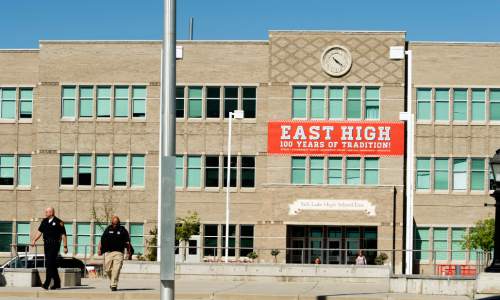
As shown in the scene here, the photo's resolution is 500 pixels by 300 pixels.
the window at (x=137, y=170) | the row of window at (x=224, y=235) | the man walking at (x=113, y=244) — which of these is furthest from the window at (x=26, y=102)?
the man walking at (x=113, y=244)

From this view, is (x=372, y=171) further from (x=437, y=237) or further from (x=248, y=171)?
(x=248, y=171)

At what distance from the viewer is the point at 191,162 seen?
60625mm

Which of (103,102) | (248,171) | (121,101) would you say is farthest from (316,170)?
(103,102)

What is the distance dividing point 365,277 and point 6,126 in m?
30.9

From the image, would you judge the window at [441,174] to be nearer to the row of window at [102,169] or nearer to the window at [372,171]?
the window at [372,171]

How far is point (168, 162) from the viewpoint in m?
14.4

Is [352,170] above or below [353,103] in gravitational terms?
below

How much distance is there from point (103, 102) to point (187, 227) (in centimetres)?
849

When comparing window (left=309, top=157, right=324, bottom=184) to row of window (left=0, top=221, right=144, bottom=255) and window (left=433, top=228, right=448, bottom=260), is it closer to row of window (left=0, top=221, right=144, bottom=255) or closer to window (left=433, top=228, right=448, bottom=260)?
window (left=433, top=228, right=448, bottom=260)

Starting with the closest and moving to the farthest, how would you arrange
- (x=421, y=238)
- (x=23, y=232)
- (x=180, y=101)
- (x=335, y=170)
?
(x=421, y=238) → (x=335, y=170) → (x=180, y=101) → (x=23, y=232)

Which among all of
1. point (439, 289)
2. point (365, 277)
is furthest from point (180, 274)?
point (439, 289)

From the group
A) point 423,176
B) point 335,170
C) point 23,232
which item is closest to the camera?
point 335,170

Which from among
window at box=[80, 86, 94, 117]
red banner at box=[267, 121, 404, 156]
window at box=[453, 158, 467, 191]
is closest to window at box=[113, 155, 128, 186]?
window at box=[80, 86, 94, 117]

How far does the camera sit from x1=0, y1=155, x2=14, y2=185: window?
6272 cm
